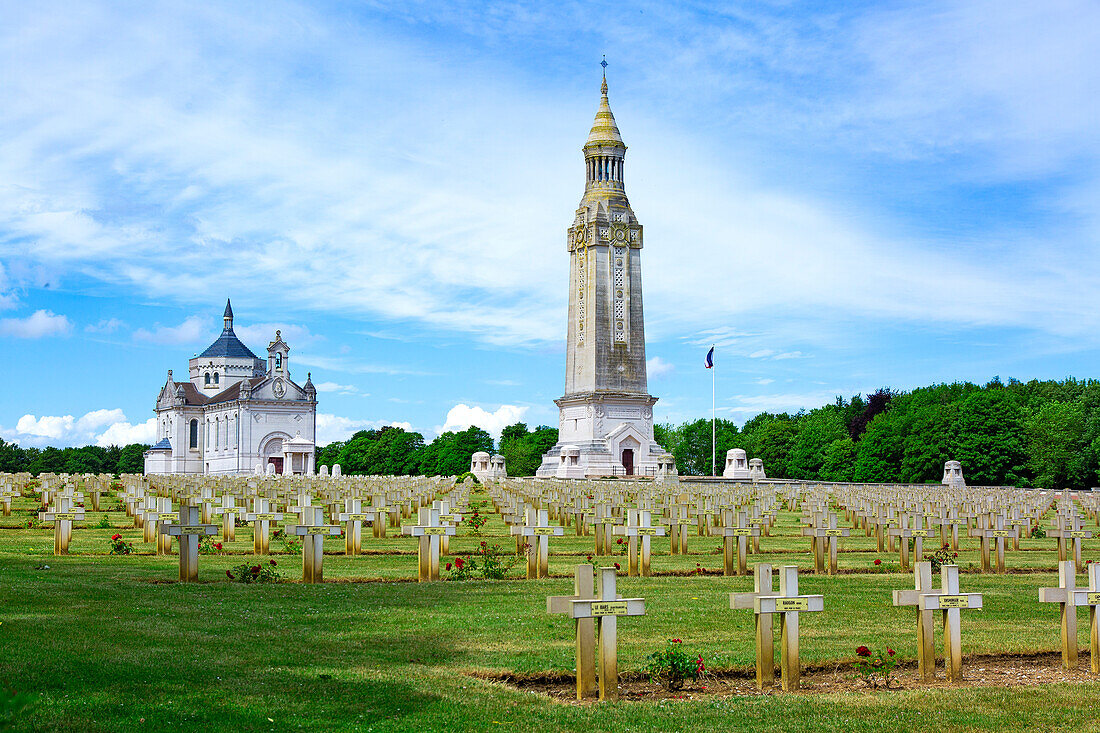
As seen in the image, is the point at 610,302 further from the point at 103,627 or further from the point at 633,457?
the point at 103,627

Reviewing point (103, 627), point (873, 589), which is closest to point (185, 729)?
point (103, 627)

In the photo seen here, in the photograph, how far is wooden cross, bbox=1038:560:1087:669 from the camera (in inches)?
396

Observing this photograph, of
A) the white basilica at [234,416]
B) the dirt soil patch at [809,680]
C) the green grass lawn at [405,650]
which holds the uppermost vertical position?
the white basilica at [234,416]

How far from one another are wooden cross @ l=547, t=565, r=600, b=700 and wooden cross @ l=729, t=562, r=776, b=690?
1.22 m

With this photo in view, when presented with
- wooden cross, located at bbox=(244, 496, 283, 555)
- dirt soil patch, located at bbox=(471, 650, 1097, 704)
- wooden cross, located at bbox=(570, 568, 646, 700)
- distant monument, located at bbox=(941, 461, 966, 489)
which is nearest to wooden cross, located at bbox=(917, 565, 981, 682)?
dirt soil patch, located at bbox=(471, 650, 1097, 704)

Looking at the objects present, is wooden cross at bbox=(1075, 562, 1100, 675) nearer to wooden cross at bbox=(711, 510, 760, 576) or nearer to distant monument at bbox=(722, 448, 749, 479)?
wooden cross at bbox=(711, 510, 760, 576)

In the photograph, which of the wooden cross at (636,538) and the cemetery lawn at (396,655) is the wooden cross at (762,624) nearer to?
the cemetery lawn at (396,655)

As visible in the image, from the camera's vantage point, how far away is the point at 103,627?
11203mm

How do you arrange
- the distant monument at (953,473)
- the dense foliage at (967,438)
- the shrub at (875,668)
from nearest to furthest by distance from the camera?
the shrub at (875,668)
the distant monument at (953,473)
the dense foliage at (967,438)

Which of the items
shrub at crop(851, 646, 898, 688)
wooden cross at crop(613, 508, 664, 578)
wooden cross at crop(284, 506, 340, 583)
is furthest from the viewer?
wooden cross at crop(613, 508, 664, 578)

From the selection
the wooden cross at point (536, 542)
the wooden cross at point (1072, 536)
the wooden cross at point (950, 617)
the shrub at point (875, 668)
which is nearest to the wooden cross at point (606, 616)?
the shrub at point (875, 668)

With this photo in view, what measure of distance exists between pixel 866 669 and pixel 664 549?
1381 centimetres

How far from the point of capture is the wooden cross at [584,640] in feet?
28.9

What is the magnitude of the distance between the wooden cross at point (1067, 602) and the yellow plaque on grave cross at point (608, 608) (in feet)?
12.6
